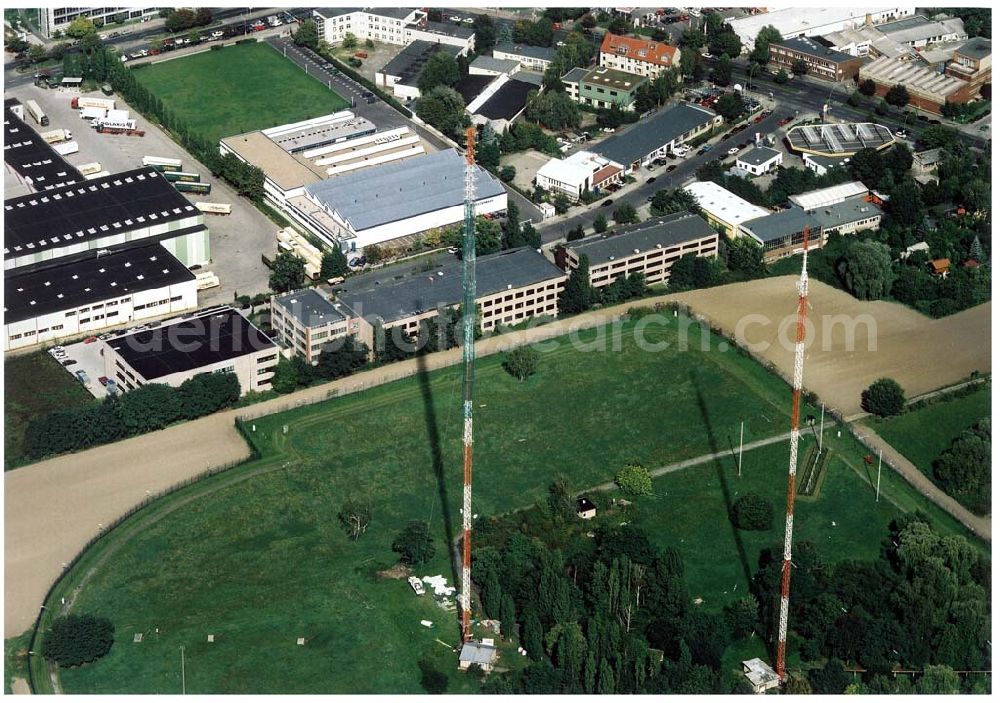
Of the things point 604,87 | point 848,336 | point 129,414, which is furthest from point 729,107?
point 129,414

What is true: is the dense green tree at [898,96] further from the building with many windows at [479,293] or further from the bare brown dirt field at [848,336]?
the building with many windows at [479,293]

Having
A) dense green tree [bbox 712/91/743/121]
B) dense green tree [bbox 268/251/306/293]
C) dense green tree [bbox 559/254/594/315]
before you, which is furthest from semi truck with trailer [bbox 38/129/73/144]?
dense green tree [bbox 712/91/743/121]

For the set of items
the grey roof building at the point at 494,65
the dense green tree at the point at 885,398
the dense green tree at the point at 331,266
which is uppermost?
the grey roof building at the point at 494,65

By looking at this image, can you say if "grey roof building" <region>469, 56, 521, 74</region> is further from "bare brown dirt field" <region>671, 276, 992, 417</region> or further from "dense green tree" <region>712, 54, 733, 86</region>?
"bare brown dirt field" <region>671, 276, 992, 417</region>

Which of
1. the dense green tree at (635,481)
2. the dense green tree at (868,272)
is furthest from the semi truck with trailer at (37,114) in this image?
the dense green tree at (635,481)

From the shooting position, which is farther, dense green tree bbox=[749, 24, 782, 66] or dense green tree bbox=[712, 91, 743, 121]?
dense green tree bbox=[749, 24, 782, 66]

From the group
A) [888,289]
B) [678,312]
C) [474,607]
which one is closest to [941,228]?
[888,289]

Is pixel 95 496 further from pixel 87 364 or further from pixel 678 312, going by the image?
pixel 678 312

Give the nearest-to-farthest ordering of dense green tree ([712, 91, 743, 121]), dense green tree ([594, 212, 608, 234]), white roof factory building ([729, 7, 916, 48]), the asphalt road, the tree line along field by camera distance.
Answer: the tree line along field
dense green tree ([594, 212, 608, 234])
the asphalt road
dense green tree ([712, 91, 743, 121])
white roof factory building ([729, 7, 916, 48])

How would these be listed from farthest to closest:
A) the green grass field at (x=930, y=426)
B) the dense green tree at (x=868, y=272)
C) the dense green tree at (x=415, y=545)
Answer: the dense green tree at (x=868, y=272) < the green grass field at (x=930, y=426) < the dense green tree at (x=415, y=545)
